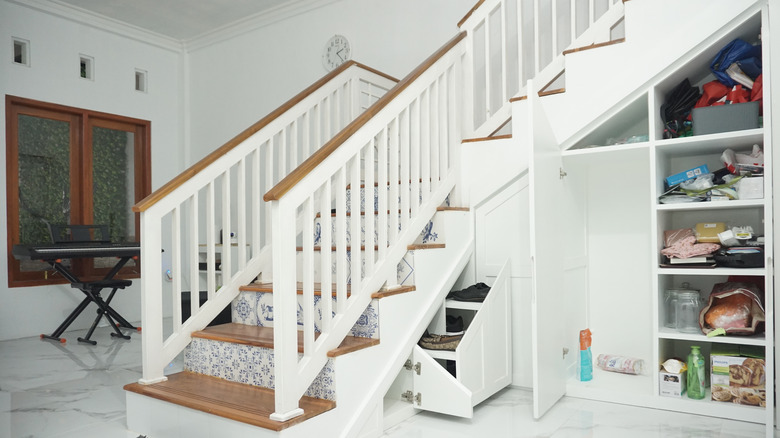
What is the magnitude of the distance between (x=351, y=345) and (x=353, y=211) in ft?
1.85

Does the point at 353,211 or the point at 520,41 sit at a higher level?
the point at 520,41

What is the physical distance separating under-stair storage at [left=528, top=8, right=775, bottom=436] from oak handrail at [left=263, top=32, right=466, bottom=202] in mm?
605

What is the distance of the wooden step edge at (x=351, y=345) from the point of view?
2.23 metres

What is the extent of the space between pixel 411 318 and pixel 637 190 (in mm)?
1578

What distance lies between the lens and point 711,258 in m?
2.68

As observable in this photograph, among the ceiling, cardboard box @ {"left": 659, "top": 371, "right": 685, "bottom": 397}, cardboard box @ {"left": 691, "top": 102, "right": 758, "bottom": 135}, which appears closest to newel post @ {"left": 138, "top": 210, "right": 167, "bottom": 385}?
cardboard box @ {"left": 659, "top": 371, "right": 685, "bottom": 397}

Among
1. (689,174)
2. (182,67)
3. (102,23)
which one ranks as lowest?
(689,174)

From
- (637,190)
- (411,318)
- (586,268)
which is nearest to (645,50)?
(637,190)

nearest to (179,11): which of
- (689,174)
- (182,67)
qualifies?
(182,67)

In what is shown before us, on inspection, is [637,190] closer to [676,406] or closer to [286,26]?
[676,406]

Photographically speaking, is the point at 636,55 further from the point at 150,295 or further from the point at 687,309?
the point at 150,295

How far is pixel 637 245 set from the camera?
10.6ft

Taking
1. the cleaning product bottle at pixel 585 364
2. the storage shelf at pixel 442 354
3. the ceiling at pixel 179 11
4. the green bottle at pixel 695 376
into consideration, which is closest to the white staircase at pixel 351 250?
the storage shelf at pixel 442 354

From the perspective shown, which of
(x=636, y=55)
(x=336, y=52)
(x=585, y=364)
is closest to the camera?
(x=636, y=55)
